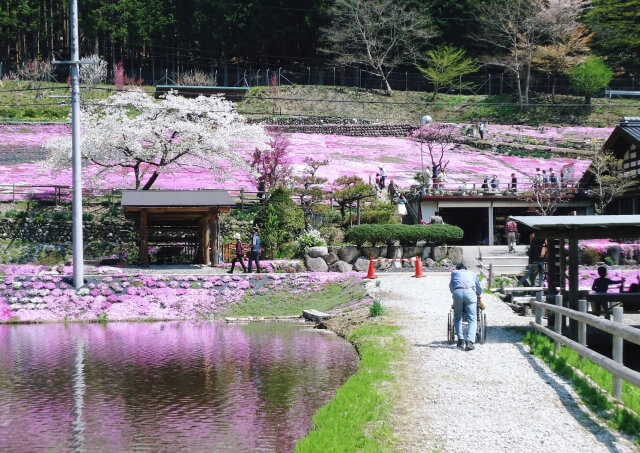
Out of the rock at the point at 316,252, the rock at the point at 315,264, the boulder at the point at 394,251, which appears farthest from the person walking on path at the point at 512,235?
the rock at the point at 315,264

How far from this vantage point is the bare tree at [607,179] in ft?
122

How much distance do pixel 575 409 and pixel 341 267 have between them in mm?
19711

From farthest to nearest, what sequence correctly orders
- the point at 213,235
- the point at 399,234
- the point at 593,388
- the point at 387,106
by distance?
the point at 387,106
the point at 399,234
the point at 213,235
the point at 593,388

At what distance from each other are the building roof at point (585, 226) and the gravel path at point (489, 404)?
2.25 m

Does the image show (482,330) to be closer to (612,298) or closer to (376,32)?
(612,298)

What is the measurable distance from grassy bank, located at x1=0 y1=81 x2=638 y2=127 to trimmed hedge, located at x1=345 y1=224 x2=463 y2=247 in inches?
1300

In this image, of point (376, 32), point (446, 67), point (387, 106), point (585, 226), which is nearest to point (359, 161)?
point (387, 106)

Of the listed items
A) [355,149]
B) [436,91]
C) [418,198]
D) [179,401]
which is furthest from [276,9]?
[179,401]

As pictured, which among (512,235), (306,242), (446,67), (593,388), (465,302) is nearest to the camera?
(593,388)

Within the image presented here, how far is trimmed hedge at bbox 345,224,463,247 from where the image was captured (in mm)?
30953

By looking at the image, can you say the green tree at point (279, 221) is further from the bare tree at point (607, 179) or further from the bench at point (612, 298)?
the bench at point (612, 298)

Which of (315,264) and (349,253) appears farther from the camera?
(349,253)

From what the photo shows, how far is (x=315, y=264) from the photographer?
3006 centimetres

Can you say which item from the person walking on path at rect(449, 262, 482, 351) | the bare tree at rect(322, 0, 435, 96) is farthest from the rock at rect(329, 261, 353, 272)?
the bare tree at rect(322, 0, 435, 96)
